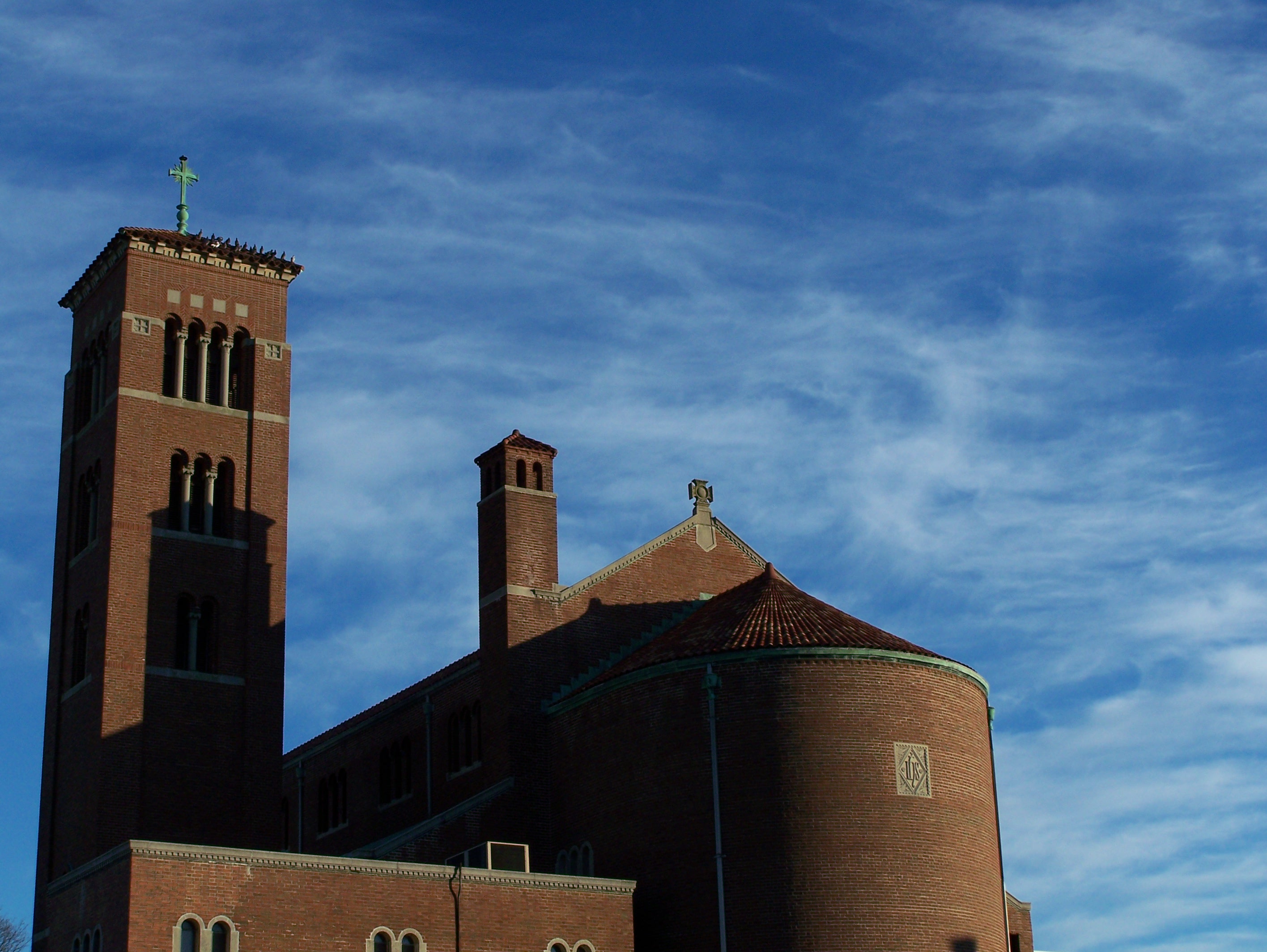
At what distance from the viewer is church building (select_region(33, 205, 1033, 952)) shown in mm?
38000

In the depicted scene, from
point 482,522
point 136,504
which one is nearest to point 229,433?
point 136,504

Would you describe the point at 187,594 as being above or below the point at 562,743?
above

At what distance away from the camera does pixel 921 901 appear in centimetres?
3934

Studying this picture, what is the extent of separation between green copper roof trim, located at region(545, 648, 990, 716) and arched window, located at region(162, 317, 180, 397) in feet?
51.5

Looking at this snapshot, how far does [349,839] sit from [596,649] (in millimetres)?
12819

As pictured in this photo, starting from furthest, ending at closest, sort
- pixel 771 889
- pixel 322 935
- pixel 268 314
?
pixel 268 314 → pixel 771 889 → pixel 322 935

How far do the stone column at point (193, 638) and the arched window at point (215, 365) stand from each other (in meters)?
6.24

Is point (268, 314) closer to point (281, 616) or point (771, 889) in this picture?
point (281, 616)

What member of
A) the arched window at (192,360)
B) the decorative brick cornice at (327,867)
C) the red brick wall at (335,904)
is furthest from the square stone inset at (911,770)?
the arched window at (192,360)

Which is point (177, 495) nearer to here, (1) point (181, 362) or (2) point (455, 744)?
(1) point (181, 362)

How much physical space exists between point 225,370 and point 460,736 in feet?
39.9

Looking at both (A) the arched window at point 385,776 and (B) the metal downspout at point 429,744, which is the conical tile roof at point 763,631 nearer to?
(B) the metal downspout at point 429,744

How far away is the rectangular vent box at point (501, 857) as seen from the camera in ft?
132

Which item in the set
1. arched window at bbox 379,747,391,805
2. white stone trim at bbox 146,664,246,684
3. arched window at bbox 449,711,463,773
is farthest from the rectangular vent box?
arched window at bbox 379,747,391,805
